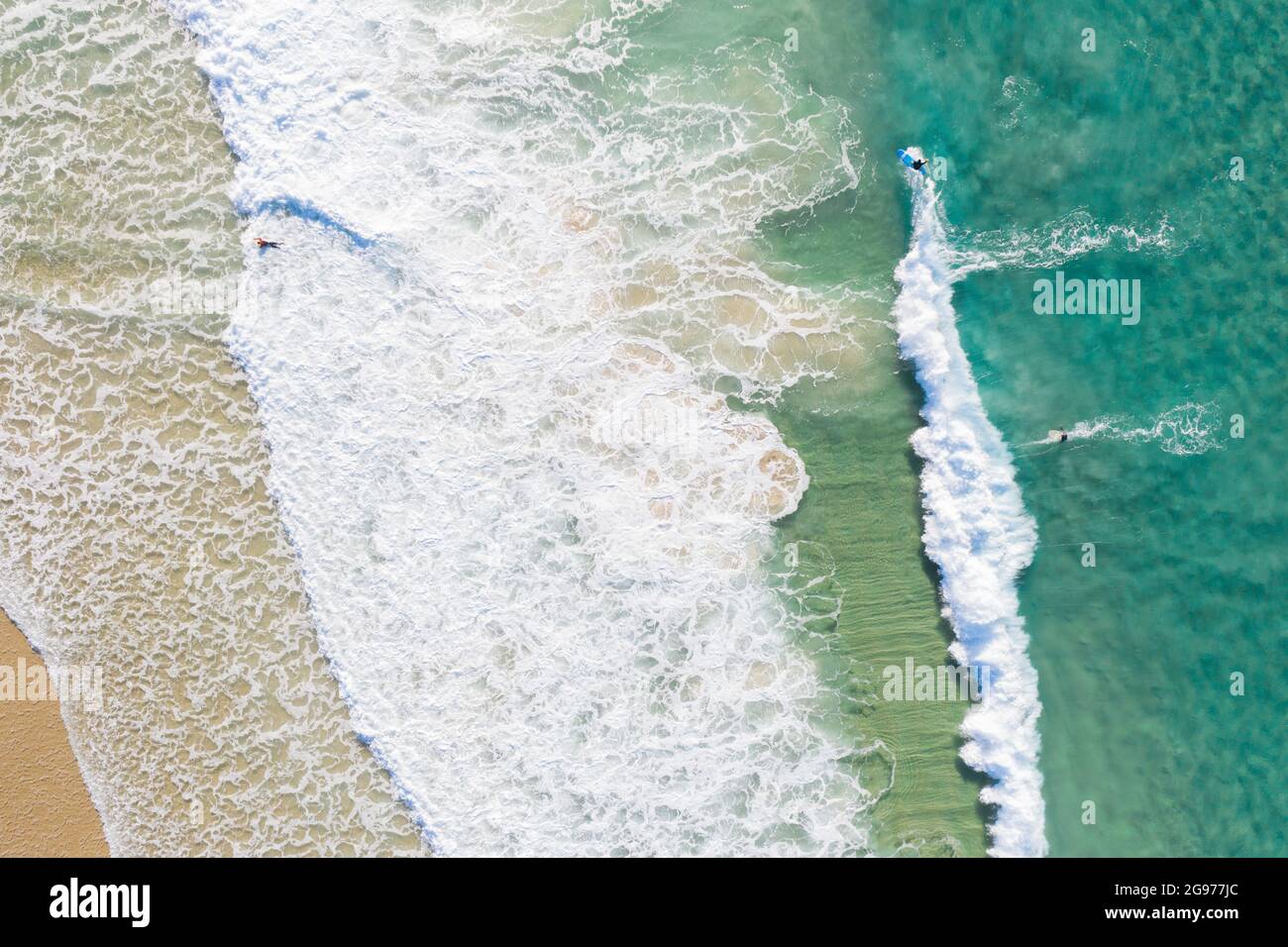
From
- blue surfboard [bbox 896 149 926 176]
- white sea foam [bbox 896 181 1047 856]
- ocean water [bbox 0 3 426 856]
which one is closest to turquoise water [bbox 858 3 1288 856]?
blue surfboard [bbox 896 149 926 176]

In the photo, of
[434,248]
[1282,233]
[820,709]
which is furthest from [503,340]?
[1282,233]

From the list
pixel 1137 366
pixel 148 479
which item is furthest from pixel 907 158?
pixel 148 479

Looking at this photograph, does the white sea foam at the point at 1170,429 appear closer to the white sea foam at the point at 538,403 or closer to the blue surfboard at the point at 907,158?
the white sea foam at the point at 538,403

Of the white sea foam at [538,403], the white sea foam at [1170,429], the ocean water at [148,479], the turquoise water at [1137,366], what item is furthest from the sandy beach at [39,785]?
the white sea foam at [1170,429]

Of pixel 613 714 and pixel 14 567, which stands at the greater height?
pixel 14 567
